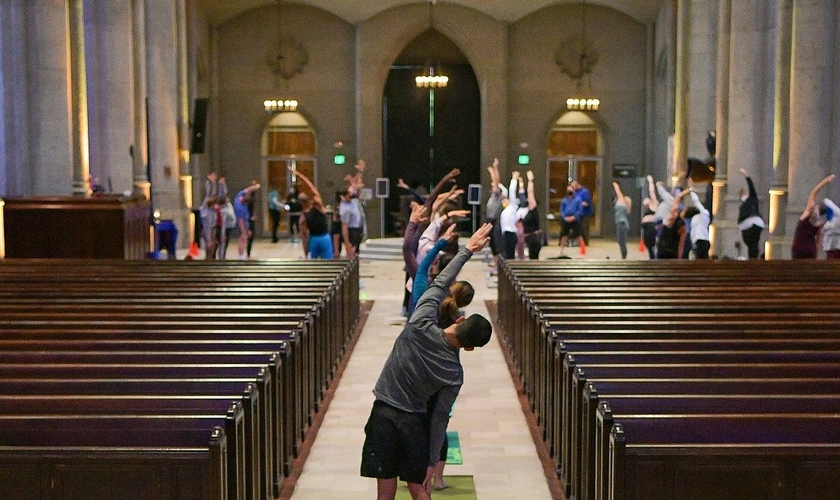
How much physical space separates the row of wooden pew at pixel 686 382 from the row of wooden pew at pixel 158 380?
5.65 feet

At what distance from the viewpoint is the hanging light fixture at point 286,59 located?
29656mm

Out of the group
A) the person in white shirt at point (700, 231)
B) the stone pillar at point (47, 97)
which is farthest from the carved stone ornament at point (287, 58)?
the person in white shirt at point (700, 231)

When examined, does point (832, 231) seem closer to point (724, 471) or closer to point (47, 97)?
point (724, 471)

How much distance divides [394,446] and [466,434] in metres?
3.20

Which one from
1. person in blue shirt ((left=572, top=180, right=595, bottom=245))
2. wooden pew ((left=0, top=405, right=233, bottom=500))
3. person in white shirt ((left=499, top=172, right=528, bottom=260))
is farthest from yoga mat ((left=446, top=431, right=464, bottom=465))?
person in blue shirt ((left=572, top=180, right=595, bottom=245))

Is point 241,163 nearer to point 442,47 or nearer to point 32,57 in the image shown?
point 442,47

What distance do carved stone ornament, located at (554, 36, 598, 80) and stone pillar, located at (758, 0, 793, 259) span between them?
11142 mm

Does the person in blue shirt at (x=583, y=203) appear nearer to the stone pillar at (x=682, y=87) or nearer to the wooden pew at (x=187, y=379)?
the stone pillar at (x=682, y=87)

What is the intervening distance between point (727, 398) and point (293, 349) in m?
3.12

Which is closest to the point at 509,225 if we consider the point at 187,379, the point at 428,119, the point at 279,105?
the point at 187,379

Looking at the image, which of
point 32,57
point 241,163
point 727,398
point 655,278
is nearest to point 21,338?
point 727,398

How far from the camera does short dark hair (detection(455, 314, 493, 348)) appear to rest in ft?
17.6

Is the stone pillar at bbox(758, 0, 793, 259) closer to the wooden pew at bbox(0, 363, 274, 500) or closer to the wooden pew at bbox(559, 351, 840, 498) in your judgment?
the wooden pew at bbox(559, 351, 840, 498)

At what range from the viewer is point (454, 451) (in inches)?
324
